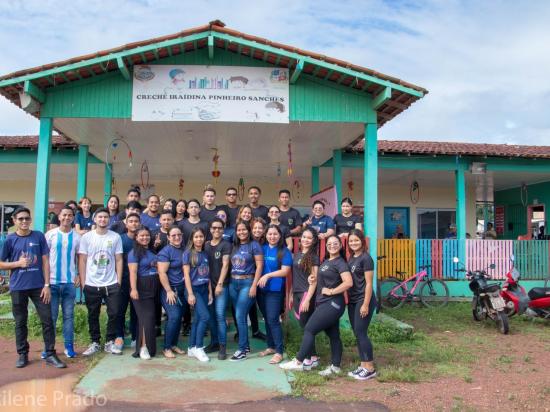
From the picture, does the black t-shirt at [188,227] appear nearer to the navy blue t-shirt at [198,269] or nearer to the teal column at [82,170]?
the navy blue t-shirt at [198,269]

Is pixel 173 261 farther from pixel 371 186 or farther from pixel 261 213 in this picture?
pixel 371 186

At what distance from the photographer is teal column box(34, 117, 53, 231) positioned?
274 inches

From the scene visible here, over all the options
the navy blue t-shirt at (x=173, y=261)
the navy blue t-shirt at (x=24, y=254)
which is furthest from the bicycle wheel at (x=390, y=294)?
the navy blue t-shirt at (x=24, y=254)

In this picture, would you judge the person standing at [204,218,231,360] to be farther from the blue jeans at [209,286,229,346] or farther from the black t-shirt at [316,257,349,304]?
the black t-shirt at [316,257,349,304]

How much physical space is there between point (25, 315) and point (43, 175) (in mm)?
2780

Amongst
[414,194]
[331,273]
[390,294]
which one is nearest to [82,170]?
[390,294]

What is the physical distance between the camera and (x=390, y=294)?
30.9ft

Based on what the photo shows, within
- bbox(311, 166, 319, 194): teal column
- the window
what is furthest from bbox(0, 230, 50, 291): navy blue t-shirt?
the window

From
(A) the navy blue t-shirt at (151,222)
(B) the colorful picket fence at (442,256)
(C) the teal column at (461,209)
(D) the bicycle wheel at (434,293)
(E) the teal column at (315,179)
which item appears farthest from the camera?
(E) the teal column at (315,179)

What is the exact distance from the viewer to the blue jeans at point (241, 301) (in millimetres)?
5234

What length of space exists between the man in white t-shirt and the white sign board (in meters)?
2.34

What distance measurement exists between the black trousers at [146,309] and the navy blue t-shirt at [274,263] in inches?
50.0

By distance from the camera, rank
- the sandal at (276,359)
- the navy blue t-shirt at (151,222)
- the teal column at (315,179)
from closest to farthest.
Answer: the sandal at (276,359) → the navy blue t-shirt at (151,222) → the teal column at (315,179)

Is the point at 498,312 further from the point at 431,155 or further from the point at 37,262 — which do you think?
the point at 37,262
